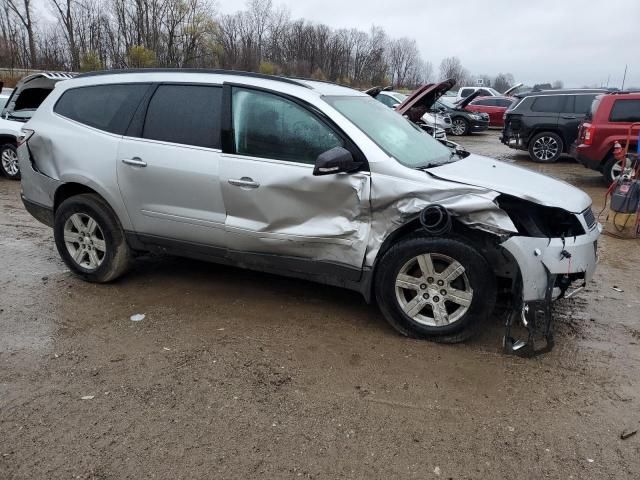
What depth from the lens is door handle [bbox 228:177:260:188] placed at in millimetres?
3832

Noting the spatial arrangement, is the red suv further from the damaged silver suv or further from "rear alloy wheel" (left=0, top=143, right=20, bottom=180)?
"rear alloy wheel" (left=0, top=143, right=20, bottom=180)

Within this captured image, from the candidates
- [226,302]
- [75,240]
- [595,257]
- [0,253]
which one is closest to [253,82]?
[226,302]

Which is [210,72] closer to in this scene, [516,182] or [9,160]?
[516,182]

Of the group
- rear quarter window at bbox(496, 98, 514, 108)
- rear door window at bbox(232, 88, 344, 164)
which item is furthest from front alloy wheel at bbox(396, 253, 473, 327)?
rear quarter window at bbox(496, 98, 514, 108)

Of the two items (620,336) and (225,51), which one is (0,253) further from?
(225,51)

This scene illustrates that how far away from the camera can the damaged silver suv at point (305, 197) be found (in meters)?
3.47

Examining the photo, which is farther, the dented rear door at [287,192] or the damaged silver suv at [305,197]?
the dented rear door at [287,192]

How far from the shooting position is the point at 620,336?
391 cm

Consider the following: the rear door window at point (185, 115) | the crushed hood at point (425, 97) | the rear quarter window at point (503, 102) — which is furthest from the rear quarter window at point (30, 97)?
the rear quarter window at point (503, 102)

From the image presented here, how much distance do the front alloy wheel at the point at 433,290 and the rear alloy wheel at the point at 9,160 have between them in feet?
30.3

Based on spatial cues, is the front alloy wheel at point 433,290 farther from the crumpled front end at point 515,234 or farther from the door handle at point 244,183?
the door handle at point 244,183

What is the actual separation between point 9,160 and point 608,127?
37.8 ft

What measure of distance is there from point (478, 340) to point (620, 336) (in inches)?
43.7

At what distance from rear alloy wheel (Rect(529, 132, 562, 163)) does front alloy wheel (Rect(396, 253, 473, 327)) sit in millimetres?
11779
